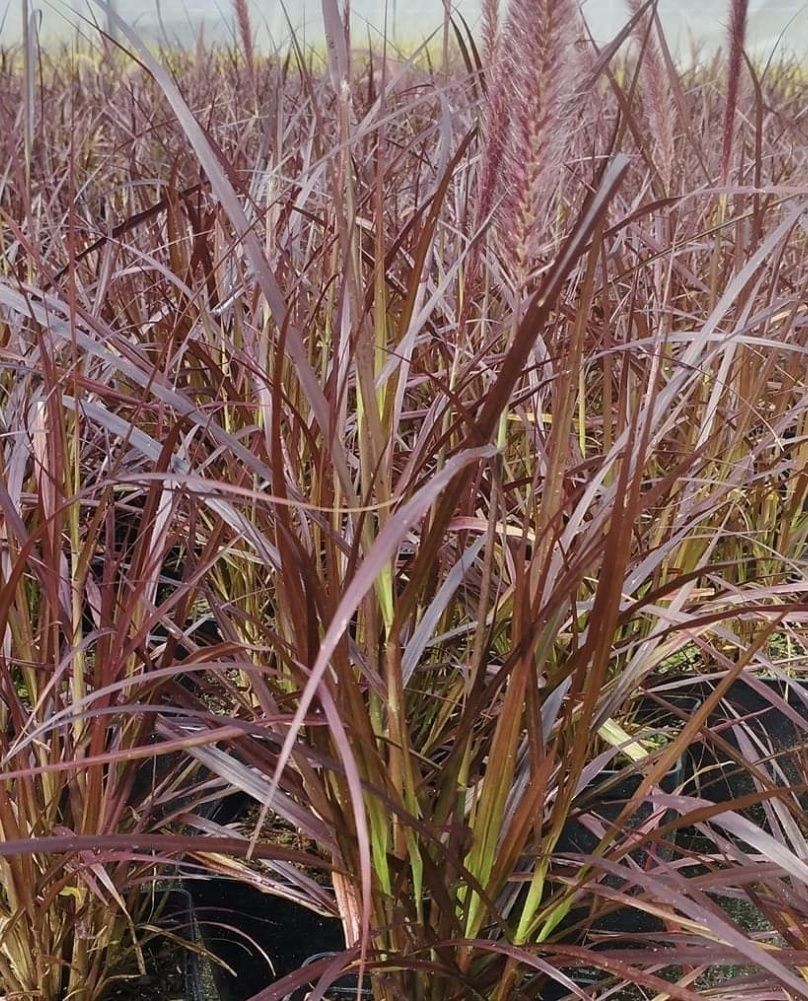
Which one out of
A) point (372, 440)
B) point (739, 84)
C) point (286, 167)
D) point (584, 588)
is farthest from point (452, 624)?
point (286, 167)

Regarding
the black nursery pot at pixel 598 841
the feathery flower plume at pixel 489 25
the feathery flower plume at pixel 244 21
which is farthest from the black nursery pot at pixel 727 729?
the feathery flower plume at pixel 244 21

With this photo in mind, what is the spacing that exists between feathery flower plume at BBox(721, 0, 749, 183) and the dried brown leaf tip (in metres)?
0.37

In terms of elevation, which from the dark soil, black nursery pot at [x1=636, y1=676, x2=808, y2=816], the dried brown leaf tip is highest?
the dried brown leaf tip

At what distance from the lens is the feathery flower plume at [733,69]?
76 cm

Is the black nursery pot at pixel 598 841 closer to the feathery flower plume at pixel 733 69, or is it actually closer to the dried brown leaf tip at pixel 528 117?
the dried brown leaf tip at pixel 528 117

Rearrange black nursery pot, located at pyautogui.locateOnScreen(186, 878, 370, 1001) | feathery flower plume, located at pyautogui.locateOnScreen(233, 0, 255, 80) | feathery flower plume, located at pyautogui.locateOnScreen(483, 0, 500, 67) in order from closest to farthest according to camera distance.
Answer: feathery flower plume, located at pyautogui.locateOnScreen(483, 0, 500, 67) → black nursery pot, located at pyautogui.locateOnScreen(186, 878, 370, 1001) → feathery flower plume, located at pyautogui.locateOnScreen(233, 0, 255, 80)

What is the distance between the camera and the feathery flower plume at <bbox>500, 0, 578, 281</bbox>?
16.2 inches

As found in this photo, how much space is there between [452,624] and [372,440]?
0.39m

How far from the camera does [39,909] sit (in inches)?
23.3

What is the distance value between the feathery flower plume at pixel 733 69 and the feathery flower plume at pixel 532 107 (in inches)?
14.5

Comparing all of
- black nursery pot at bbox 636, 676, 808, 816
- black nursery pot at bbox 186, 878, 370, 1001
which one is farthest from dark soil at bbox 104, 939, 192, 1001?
black nursery pot at bbox 636, 676, 808, 816

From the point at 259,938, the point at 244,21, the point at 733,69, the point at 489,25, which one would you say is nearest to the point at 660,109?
the point at 733,69

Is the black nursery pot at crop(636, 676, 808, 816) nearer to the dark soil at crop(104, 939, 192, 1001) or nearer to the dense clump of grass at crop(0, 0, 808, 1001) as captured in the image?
the dense clump of grass at crop(0, 0, 808, 1001)

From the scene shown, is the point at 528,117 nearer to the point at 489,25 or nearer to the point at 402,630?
the point at 489,25
